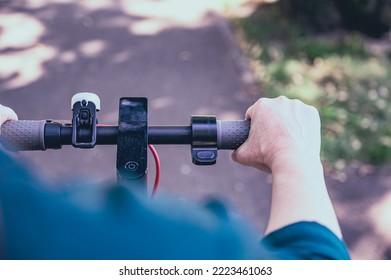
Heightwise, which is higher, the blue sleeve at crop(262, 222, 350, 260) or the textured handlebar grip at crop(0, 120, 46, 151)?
the textured handlebar grip at crop(0, 120, 46, 151)

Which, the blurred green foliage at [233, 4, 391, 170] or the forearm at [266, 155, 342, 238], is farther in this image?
the blurred green foliage at [233, 4, 391, 170]

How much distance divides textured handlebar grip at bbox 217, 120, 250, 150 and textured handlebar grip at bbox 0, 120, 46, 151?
46 cm

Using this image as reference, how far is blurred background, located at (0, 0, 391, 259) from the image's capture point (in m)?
3.53

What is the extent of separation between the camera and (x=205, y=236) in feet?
2.69

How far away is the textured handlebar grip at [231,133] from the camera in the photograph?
4.27 feet

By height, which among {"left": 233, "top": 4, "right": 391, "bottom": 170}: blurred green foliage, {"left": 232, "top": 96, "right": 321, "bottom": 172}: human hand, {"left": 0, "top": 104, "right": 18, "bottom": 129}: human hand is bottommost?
{"left": 232, "top": 96, "right": 321, "bottom": 172}: human hand

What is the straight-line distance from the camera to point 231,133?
1.30 metres

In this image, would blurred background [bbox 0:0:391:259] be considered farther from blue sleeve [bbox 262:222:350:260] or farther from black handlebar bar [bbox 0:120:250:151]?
blue sleeve [bbox 262:222:350:260]

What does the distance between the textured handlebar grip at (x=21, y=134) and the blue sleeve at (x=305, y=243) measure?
0.64 m

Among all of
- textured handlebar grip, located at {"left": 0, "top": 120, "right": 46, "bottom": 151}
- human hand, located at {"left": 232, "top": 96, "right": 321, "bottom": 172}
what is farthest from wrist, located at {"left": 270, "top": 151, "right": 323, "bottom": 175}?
textured handlebar grip, located at {"left": 0, "top": 120, "right": 46, "bottom": 151}

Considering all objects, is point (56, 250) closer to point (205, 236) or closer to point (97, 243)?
point (97, 243)

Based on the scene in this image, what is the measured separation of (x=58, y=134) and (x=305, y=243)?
2.26 feet

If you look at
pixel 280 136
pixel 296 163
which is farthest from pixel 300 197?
pixel 280 136

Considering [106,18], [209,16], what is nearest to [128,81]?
[106,18]
